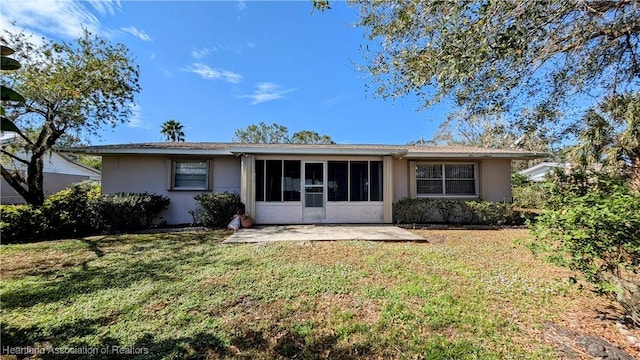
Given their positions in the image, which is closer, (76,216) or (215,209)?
(76,216)

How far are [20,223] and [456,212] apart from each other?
14.5 m

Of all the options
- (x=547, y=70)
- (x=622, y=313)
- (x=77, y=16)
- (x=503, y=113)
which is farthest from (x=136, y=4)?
(x=622, y=313)

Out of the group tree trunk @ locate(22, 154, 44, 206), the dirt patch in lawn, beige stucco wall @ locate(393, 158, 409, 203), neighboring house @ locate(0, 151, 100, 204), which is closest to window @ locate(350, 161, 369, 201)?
beige stucco wall @ locate(393, 158, 409, 203)

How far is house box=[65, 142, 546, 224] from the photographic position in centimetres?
998

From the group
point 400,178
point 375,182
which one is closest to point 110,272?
point 375,182

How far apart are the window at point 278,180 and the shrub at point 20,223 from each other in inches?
261

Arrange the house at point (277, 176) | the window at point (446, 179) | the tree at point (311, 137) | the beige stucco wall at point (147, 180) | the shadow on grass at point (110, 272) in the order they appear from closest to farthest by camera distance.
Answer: the shadow on grass at point (110, 272) < the house at point (277, 176) < the beige stucco wall at point (147, 180) < the window at point (446, 179) < the tree at point (311, 137)

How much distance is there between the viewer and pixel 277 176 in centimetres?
1023

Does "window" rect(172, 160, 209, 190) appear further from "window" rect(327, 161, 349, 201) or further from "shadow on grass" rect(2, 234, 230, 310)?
"window" rect(327, 161, 349, 201)

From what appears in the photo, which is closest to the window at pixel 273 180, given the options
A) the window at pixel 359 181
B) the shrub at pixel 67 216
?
the window at pixel 359 181

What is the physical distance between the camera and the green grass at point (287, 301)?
314cm

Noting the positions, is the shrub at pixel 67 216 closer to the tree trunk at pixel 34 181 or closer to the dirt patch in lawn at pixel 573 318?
the tree trunk at pixel 34 181

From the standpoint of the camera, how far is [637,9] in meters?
4.58

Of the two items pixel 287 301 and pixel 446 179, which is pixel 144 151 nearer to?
pixel 287 301
